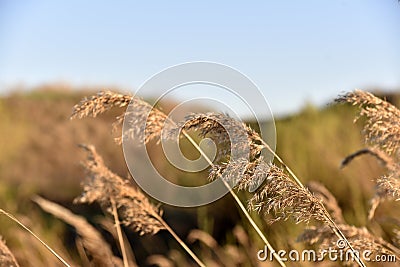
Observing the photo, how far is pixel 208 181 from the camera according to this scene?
11.7 feet

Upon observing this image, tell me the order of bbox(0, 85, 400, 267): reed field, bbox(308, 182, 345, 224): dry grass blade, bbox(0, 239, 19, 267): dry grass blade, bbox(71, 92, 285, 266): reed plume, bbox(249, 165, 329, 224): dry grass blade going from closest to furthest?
bbox(249, 165, 329, 224): dry grass blade
bbox(0, 85, 400, 267): reed field
bbox(71, 92, 285, 266): reed plume
bbox(0, 239, 19, 267): dry grass blade
bbox(308, 182, 345, 224): dry grass blade

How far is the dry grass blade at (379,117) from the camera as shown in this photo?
1.22m

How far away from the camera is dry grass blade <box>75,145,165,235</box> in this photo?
1610mm

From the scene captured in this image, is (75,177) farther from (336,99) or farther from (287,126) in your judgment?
(336,99)

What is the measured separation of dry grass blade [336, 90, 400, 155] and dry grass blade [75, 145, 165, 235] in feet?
2.08

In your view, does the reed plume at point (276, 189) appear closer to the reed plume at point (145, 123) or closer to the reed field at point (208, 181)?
the reed field at point (208, 181)

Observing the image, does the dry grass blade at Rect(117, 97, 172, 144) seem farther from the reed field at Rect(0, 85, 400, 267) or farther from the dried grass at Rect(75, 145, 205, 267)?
the dried grass at Rect(75, 145, 205, 267)

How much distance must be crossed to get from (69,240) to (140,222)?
12.3ft

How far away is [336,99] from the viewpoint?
4.10 feet

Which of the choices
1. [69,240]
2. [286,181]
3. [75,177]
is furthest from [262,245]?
[75,177]

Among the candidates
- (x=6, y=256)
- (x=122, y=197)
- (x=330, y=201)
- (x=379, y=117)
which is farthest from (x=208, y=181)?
(x=379, y=117)

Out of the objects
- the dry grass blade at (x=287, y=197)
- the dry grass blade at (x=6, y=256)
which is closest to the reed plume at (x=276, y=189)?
the dry grass blade at (x=287, y=197)

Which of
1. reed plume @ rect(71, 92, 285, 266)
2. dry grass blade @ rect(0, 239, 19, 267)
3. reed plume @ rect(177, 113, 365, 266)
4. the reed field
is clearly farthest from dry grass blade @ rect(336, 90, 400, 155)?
dry grass blade @ rect(0, 239, 19, 267)

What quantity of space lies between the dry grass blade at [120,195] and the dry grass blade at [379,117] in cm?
64
